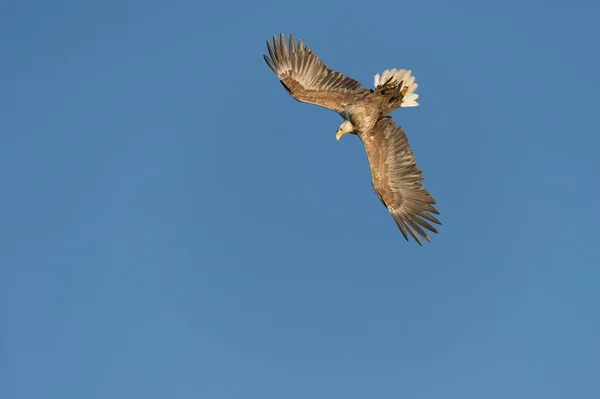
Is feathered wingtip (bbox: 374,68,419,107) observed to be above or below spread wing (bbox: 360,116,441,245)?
above

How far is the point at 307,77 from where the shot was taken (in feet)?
62.9

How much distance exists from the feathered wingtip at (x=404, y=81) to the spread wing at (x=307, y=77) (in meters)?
0.59

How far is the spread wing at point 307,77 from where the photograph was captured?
739 inches

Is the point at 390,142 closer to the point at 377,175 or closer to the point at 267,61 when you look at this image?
the point at 377,175

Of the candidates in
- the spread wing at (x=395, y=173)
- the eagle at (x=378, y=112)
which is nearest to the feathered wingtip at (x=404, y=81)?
the eagle at (x=378, y=112)

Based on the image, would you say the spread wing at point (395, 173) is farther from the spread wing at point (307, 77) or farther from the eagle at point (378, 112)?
the spread wing at point (307, 77)

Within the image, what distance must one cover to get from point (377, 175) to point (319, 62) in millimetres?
3030

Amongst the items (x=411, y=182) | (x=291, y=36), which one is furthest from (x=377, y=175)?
(x=291, y=36)

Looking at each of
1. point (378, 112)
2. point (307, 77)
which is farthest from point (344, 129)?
point (307, 77)

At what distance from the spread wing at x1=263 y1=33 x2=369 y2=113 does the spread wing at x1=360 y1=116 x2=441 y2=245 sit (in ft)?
3.88

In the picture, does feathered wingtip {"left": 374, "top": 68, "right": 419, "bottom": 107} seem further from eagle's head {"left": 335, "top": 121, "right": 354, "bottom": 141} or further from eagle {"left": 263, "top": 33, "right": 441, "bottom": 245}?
eagle's head {"left": 335, "top": 121, "right": 354, "bottom": 141}

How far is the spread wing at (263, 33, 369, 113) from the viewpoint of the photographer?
1877cm

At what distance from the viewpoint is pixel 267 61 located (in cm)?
1925

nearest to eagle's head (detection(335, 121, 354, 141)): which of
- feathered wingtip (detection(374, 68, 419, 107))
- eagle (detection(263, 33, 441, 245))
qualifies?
eagle (detection(263, 33, 441, 245))
